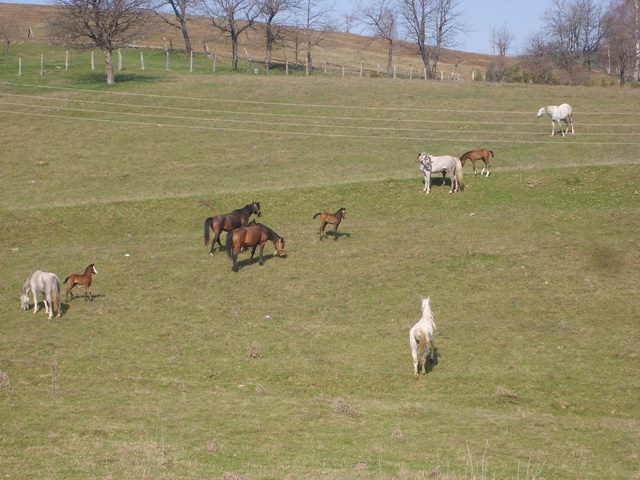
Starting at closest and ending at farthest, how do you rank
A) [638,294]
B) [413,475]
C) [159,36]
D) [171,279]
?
[413,475] → [638,294] → [171,279] → [159,36]

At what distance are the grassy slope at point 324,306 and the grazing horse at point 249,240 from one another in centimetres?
62

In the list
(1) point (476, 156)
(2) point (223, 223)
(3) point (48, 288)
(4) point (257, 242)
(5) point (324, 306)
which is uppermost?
(1) point (476, 156)

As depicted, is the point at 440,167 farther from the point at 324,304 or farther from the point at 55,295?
the point at 55,295

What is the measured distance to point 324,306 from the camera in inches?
751

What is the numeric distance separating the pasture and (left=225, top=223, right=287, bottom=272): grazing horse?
468 mm

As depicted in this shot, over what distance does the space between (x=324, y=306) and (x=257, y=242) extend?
4002 mm

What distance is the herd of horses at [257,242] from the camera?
1507 cm

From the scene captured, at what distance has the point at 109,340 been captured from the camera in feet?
55.6

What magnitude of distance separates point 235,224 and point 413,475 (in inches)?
590

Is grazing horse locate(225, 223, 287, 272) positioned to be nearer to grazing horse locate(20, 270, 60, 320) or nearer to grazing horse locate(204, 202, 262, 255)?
grazing horse locate(204, 202, 262, 255)

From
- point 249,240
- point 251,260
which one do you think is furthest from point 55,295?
point 251,260

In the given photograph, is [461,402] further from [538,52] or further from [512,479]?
[538,52]

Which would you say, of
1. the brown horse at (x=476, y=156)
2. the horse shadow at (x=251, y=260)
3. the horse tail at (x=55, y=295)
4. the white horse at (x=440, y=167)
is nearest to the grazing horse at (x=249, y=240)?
the horse shadow at (x=251, y=260)

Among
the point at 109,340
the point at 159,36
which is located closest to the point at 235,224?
the point at 109,340
